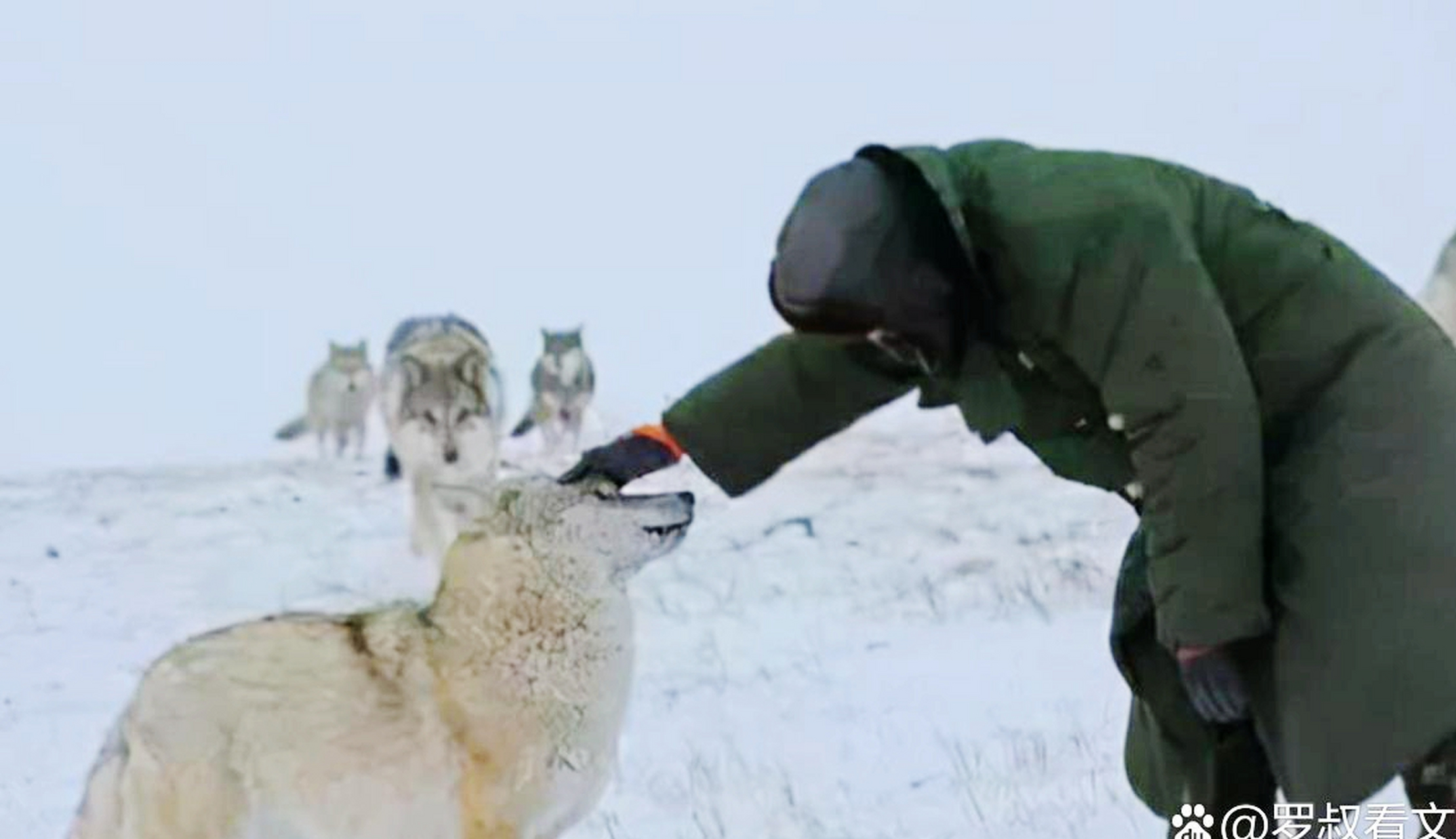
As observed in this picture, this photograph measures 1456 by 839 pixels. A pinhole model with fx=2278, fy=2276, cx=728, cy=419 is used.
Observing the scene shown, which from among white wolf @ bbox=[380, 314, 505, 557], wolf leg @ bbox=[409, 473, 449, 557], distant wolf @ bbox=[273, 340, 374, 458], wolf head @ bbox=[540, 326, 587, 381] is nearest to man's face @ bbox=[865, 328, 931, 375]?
wolf leg @ bbox=[409, 473, 449, 557]

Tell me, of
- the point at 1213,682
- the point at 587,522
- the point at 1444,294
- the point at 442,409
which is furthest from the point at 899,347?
the point at 442,409

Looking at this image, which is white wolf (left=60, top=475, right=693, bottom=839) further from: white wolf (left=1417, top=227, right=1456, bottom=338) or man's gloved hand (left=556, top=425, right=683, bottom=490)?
white wolf (left=1417, top=227, right=1456, bottom=338)

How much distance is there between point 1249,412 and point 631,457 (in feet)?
3.47

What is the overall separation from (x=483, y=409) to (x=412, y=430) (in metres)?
0.31

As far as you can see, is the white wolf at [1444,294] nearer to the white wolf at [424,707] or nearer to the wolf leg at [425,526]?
the wolf leg at [425,526]

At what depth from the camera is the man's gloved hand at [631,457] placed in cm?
344

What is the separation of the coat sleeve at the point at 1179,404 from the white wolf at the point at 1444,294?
5.19 metres

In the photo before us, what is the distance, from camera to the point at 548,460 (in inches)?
432

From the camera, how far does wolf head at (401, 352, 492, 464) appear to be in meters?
9.42

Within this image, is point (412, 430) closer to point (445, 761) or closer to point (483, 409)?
point (483, 409)

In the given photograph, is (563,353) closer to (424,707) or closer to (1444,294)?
(1444,294)

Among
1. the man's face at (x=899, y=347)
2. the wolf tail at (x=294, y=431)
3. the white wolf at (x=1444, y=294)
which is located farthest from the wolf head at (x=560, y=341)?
the man's face at (x=899, y=347)

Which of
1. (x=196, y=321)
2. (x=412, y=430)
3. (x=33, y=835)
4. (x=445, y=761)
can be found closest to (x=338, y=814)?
(x=445, y=761)

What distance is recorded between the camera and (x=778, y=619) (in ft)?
24.0
